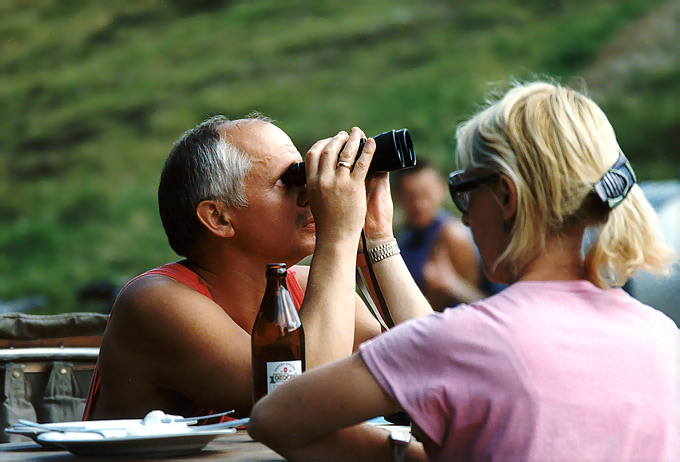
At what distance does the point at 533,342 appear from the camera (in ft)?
3.48

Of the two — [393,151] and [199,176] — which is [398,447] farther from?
[199,176]

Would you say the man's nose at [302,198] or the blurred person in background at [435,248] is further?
the blurred person in background at [435,248]

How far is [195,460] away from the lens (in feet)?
4.46

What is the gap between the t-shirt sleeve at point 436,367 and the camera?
106 cm

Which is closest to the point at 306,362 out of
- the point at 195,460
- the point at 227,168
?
the point at 195,460

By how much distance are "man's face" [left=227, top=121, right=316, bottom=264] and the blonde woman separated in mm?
772

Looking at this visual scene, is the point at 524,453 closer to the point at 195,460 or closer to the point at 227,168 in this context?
the point at 195,460

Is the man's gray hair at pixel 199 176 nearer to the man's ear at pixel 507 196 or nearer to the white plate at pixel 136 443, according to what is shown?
the white plate at pixel 136 443

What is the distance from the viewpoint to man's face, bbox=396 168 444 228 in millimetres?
4934

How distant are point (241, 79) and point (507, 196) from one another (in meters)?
8.82

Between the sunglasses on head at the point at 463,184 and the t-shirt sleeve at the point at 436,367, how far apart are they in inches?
9.2

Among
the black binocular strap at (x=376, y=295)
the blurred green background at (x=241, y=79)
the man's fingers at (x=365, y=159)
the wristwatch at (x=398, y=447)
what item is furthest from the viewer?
the blurred green background at (x=241, y=79)

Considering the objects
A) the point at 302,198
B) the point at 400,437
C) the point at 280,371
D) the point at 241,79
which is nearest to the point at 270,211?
the point at 302,198

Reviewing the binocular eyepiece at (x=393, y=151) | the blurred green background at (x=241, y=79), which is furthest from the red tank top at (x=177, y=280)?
the blurred green background at (x=241, y=79)
